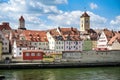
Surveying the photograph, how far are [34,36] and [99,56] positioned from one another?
20376 mm

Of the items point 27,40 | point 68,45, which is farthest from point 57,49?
point 27,40

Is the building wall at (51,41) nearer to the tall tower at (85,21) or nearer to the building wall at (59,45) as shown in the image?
the building wall at (59,45)

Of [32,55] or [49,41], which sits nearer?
[32,55]

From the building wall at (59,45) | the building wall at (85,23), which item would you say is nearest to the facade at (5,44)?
the building wall at (59,45)

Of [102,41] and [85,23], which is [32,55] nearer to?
[102,41]

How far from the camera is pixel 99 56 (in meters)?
71.8

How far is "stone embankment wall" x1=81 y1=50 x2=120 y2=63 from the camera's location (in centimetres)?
7032

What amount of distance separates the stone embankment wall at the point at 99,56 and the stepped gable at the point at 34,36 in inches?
700

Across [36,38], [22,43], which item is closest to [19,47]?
[22,43]

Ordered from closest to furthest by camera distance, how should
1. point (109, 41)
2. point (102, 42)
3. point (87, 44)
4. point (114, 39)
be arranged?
point (114, 39)
point (109, 41)
point (102, 42)
point (87, 44)

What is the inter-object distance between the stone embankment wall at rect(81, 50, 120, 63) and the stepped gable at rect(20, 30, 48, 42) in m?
17.8

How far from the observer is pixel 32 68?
6025 cm

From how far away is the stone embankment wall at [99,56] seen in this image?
231 feet

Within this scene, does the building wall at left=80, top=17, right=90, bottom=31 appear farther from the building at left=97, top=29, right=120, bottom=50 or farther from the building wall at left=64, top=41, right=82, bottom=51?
the building wall at left=64, top=41, right=82, bottom=51
